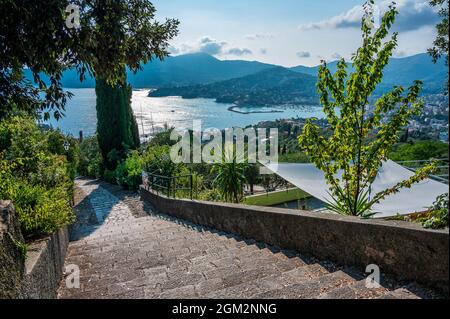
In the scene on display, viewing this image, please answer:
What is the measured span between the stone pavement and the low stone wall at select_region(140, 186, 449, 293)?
0.12 metres

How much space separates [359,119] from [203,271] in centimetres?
302

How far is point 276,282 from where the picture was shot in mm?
3037

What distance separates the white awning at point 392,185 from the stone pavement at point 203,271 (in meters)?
3.72

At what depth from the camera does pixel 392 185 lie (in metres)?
8.59

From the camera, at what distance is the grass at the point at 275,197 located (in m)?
14.6

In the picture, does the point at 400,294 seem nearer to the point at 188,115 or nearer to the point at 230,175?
the point at 230,175

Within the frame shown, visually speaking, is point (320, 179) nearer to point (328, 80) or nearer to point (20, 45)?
point (328, 80)

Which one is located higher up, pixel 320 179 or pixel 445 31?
pixel 445 31

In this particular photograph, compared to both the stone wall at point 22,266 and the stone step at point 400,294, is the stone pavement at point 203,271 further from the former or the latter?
the stone wall at point 22,266

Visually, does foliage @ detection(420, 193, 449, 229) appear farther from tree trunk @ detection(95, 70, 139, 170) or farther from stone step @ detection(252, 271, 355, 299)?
tree trunk @ detection(95, 70, 139, 170)

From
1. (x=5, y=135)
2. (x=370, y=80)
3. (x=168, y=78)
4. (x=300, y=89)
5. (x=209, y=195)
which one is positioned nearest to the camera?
(x=370, y=80)

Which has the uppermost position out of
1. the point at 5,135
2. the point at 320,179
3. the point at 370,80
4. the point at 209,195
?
the point at 370,80
